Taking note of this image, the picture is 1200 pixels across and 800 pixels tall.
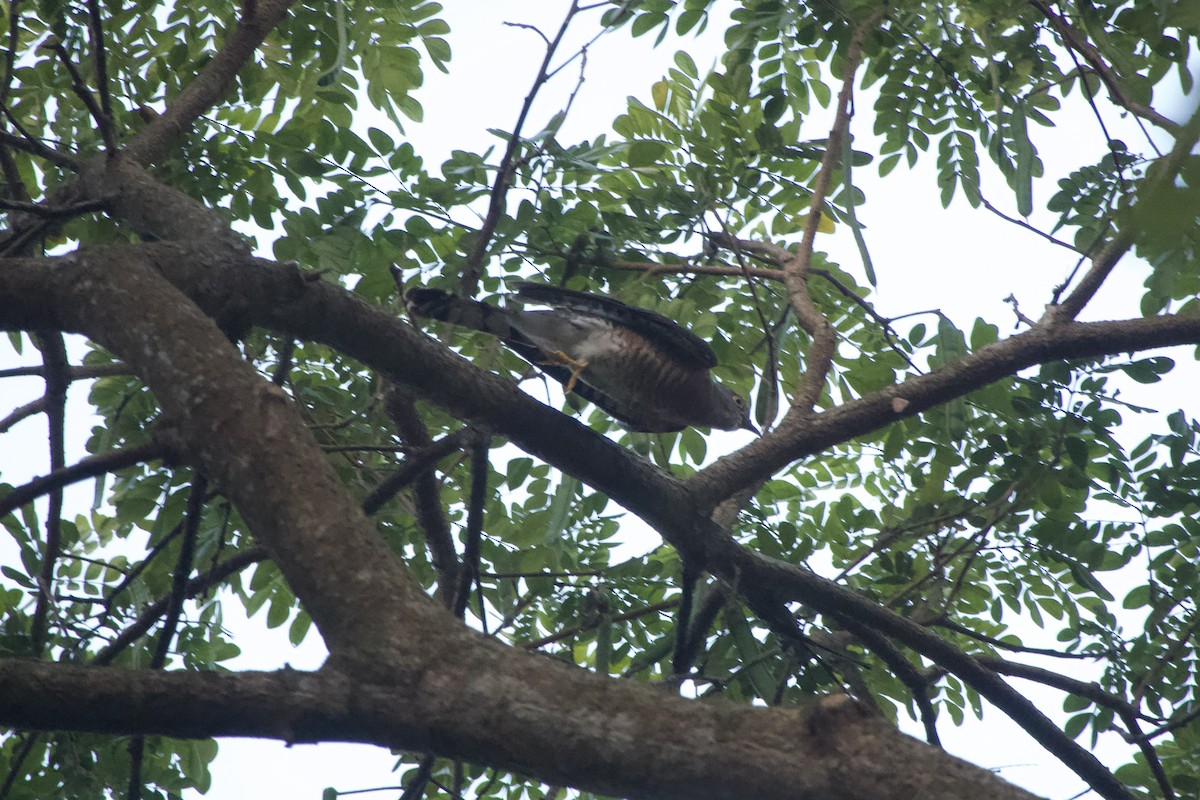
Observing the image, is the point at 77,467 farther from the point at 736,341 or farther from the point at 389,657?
the point at 736,341

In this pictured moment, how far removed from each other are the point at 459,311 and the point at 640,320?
0.88m

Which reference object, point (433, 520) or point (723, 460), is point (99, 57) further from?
point (723, 460)

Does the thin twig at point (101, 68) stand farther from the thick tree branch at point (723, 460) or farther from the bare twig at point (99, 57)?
the thick tree branch at point (723, 460)

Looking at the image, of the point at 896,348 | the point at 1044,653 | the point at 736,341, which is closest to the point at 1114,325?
the point at 896,348

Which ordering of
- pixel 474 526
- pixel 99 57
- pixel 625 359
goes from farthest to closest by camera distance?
pixel 625 359
pixel 474 526
pixel 99 57

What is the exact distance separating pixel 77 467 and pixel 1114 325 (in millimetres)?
3153

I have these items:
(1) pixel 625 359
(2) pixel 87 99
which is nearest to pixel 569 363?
(1) pixel 625 359

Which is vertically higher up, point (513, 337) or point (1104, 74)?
point (1104, 74)

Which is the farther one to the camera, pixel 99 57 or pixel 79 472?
pixel 99 57

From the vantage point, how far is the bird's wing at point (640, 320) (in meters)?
4.03

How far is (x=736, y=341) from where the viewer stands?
15.6 ft

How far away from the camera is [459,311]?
3762mm

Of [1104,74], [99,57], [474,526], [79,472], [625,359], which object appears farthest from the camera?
[625,359]

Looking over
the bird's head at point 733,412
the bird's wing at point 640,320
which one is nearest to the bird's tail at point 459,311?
the bird's wing at point 640,320
